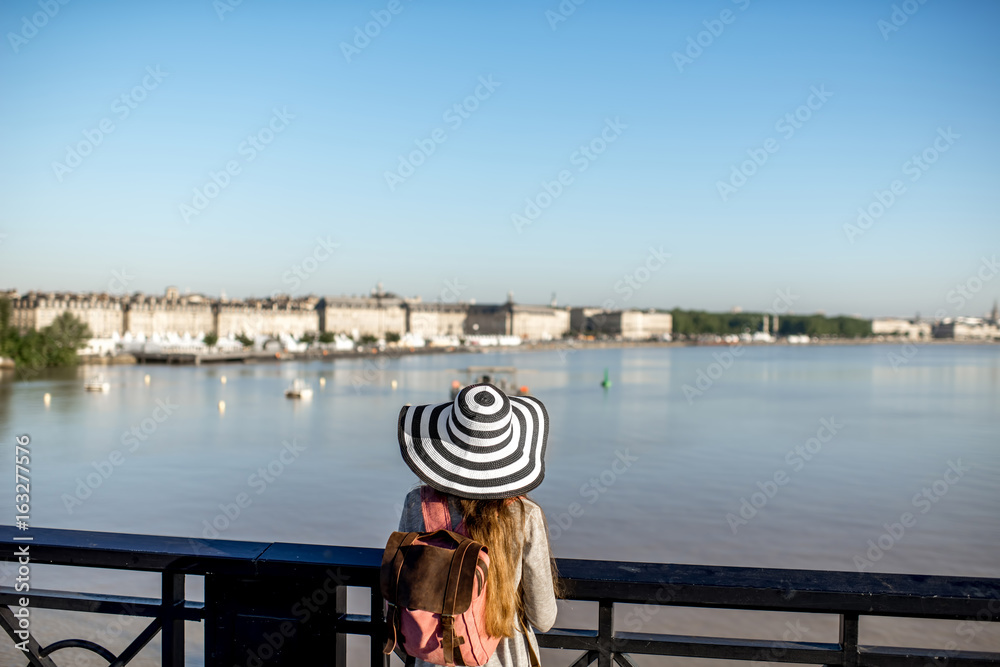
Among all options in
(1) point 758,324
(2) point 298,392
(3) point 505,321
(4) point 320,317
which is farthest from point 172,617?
(1) point 758,324

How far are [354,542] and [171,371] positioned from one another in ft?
146

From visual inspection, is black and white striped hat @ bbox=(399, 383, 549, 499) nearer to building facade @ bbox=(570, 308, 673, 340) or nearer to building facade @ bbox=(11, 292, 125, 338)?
building facade @ bbox=(11, 292, 125, 338)

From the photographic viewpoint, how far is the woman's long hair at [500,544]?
1.70 metres

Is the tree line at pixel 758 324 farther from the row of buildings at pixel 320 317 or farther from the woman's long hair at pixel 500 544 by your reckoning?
the woman's long hair at pixel 500 544

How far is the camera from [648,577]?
68.2 inches

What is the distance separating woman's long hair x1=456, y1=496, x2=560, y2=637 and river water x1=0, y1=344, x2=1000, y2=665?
5.36 meters

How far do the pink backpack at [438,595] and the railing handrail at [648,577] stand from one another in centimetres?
13

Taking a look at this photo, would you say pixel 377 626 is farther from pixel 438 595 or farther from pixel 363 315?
pixel 363 315

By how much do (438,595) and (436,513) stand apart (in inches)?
7.2

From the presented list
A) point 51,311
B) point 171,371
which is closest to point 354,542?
point 171,371

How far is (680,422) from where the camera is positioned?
2859 centimetres

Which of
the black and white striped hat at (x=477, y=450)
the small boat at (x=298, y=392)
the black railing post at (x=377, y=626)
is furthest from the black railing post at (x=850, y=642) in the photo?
the small boat at (x=298, y=392)

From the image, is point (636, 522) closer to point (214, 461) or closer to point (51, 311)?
point (214, 461)

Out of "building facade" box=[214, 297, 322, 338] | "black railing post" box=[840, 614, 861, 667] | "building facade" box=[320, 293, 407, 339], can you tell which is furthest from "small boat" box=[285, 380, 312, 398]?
"building facade" box=[320, 293, 407, 339]
